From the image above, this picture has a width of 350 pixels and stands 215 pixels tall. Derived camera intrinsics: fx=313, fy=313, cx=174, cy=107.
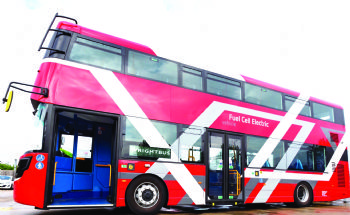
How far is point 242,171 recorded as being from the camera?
969 centimetres

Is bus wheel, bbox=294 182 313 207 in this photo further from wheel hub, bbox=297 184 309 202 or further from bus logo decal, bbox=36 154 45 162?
bus logo decal, bbox=36 154 45 162

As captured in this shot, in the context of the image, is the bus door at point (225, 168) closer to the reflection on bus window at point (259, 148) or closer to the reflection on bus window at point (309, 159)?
the reflection on bus window at point (259, 148)

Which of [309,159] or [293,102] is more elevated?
[293,102]

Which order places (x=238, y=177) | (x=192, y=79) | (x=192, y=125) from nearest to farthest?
1. (x=192, y=125)
2. (x=192, y=79)
3. (x=238, y=177)

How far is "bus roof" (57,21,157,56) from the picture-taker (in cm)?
741

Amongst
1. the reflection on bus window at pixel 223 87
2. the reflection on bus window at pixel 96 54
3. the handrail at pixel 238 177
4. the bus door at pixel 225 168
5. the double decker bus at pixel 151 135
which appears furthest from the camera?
the reflection on bus window at pixel 223 87

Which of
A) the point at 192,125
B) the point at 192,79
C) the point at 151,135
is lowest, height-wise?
the point at 151,135

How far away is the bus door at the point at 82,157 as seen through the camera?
27.2 ft

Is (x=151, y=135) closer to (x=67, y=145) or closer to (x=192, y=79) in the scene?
(x=192, y=79)

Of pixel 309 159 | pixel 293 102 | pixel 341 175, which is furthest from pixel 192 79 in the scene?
pixel 341 175

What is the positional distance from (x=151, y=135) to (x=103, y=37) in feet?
8.97

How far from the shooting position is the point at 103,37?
307 inches

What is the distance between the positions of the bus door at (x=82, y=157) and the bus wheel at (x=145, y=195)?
1095 mm

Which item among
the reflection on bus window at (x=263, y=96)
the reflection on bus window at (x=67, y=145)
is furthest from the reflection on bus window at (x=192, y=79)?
the reflection on bus window at (x=67, y=145)
